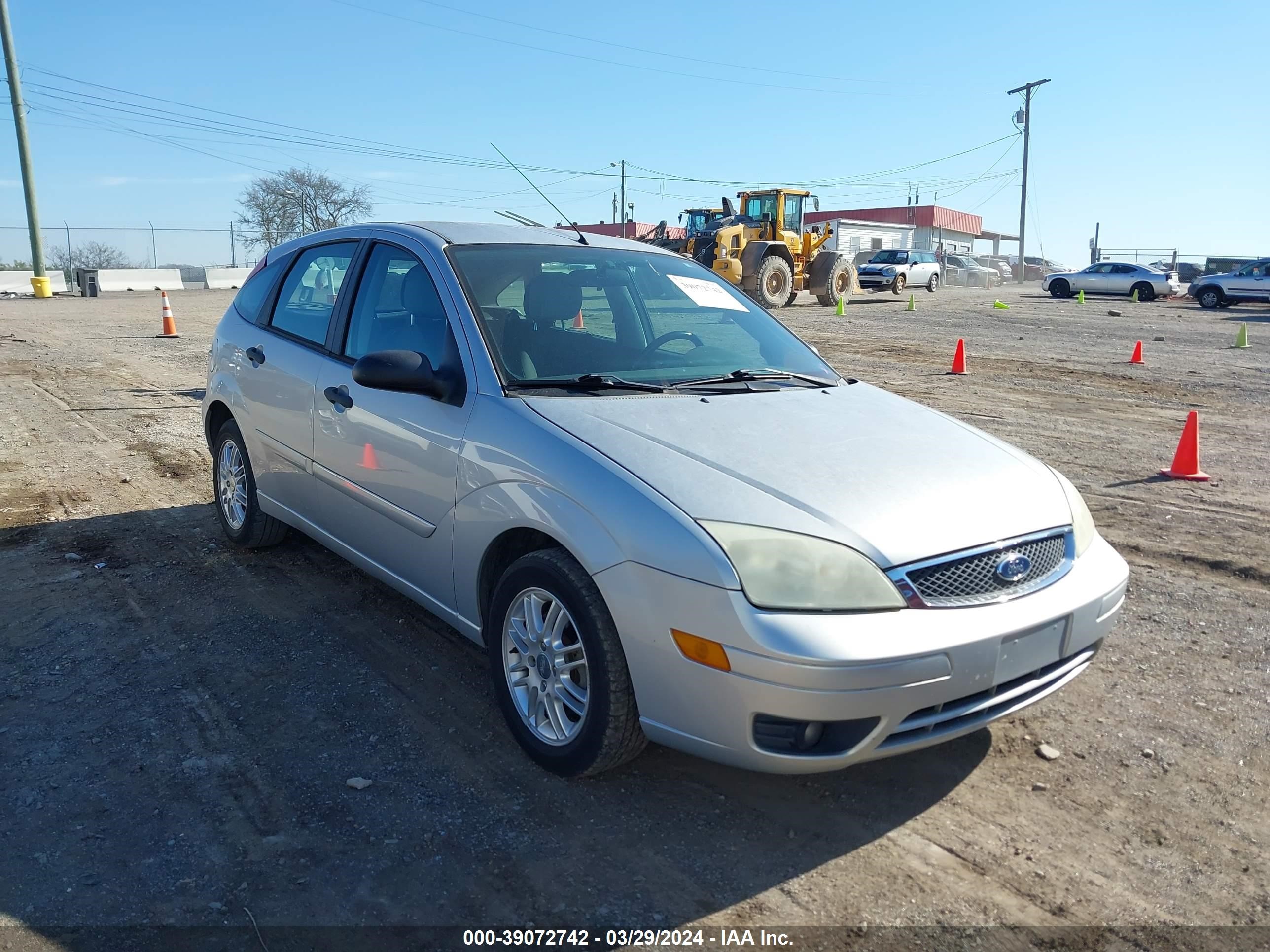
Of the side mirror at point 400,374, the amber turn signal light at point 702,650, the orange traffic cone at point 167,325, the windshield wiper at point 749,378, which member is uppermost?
the side mirror at point 400,374

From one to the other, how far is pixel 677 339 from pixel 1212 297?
34239 millimetres

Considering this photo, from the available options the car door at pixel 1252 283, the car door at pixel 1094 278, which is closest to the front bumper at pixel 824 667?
the car door at pixel 1252 283

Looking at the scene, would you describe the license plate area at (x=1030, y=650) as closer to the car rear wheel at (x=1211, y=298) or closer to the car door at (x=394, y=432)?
the car door at (x=394, y=432)

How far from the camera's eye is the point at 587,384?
360 cm

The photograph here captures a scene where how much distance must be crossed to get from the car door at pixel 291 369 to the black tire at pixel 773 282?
21385 millimetres

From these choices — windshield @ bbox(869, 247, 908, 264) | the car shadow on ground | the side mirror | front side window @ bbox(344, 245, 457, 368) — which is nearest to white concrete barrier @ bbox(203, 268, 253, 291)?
windshield @ bbox(869, 247, 908, 264)

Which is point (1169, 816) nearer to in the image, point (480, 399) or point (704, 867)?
point (704, 867)

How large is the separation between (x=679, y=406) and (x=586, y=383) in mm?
367

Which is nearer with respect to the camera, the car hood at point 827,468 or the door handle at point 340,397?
the car hood at point 827,468

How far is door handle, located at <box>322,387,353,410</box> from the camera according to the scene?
4.08 metres

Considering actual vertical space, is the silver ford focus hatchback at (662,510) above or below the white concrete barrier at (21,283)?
below

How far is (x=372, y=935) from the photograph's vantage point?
249cm

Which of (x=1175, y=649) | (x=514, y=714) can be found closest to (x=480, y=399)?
(x=514, y=714)

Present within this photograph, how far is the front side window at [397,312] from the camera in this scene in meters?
3.82
